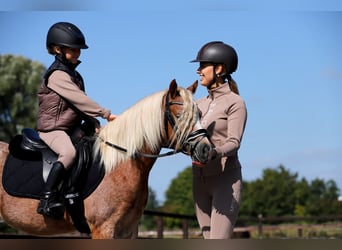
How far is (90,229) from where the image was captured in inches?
200

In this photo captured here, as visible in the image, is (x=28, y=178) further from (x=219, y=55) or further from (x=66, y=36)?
(x=219, y=55)

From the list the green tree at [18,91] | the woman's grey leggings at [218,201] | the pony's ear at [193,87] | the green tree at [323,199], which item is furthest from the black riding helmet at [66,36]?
the green tree at [323,199]

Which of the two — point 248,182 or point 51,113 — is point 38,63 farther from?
point 248,182

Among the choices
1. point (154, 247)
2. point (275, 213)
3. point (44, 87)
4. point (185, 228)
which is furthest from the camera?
point (275, 213)

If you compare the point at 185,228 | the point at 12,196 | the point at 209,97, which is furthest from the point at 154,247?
the point at 185,228

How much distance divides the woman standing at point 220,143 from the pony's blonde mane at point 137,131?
0.26m

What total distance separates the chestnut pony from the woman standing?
21 cm

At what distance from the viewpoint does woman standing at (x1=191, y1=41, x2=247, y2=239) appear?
481cm

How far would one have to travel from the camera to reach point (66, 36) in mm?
5340

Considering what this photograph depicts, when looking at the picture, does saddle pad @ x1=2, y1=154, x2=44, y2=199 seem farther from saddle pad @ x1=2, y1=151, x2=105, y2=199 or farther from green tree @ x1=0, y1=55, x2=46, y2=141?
green tree @ x1=0, y1=55, x2=46, y2=141

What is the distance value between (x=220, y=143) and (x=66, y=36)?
165 centimetres

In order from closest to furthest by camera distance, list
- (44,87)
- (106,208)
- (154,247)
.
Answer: (154,247)
(106,208)
(44,87)

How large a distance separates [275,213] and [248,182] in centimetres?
556

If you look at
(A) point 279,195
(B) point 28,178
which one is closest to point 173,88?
(B) point 28,178
